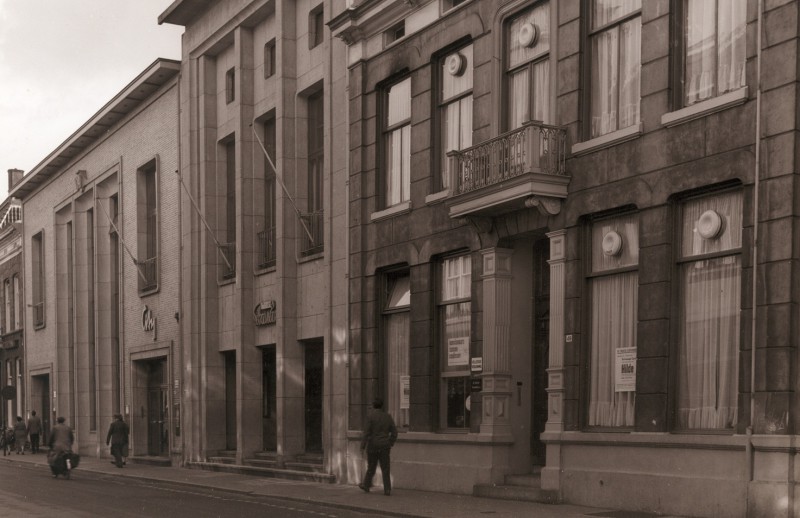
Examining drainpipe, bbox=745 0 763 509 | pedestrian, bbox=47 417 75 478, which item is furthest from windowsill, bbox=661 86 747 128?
pedestrian, bbox=47 417 75 478

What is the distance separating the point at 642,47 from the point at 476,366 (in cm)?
673

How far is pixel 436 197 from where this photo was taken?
76.0ft

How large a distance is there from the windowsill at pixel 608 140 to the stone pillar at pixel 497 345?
2898 mm

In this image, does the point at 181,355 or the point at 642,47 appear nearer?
the point at 642,47

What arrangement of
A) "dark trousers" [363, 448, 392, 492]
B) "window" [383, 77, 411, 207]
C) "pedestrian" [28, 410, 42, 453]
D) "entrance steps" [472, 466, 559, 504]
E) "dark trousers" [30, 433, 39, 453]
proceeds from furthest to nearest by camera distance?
"dark trousers" [30, 433, 39, 453] < "pedestrian" [28, 410, 42, 453] < "window" [383, 77, 411, 207] < "dark trousers" [363, 448, 392, 492] < "entrance steps" [472, 466, 559, 504]

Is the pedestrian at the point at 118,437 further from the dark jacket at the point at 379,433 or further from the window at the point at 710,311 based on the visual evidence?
the window at the point at 710,311

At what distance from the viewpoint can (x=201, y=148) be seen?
34875 mm

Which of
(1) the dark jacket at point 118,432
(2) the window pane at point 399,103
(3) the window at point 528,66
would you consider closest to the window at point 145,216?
(1) the dark jacket at point 118,432

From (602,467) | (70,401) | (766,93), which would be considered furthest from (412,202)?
(70,401)

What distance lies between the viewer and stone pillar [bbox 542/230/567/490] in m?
19.3

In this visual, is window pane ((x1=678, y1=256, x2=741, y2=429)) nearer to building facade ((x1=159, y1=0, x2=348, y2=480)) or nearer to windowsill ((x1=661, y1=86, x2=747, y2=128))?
windowsill ((x1=661, y1=86, x2=747, y2=128))

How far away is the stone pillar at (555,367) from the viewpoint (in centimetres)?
1927

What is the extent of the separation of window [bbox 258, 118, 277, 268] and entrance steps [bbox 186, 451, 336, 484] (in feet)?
16.4

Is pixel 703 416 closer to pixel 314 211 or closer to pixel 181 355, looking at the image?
pixel 314 211
